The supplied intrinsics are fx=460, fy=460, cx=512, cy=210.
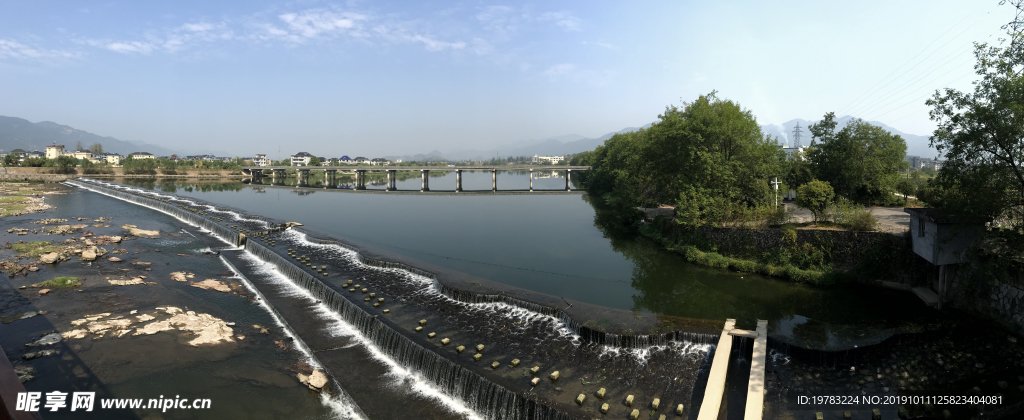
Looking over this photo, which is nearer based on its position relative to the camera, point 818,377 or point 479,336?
point 818,377

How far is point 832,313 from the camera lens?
15.8 meters

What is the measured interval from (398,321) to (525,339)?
4318mm

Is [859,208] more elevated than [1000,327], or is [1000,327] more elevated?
[859,208]

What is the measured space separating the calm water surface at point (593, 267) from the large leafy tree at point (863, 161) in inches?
440

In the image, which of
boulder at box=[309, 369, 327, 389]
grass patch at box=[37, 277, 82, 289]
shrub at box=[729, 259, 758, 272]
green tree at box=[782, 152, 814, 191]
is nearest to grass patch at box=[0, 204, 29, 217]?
grass patch at box=[37, 277, 82, 289]

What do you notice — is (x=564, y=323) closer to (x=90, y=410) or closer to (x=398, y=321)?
(x=398, y=321)

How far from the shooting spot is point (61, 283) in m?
17.8

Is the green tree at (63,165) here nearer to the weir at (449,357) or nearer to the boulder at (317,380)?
the weir at (449,357)

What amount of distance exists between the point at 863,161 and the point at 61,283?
3834 centimetres

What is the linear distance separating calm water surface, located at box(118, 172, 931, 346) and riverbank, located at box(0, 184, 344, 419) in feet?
31.4

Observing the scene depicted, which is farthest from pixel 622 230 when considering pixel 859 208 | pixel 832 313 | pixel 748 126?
pixel 832 313

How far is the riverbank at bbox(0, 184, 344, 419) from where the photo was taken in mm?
11250

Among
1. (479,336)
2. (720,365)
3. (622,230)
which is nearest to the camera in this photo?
(720,365)

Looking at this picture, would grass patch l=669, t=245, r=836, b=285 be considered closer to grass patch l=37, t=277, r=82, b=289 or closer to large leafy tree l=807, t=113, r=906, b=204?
large leafy tree l=807, t=113, r=906, b=204
